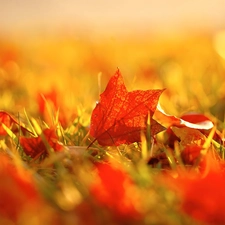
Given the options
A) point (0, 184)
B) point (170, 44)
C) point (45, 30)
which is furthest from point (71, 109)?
point (45, 30)

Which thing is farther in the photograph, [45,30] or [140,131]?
[45,30]

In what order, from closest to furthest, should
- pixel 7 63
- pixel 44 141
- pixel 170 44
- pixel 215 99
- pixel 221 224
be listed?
1. pixel 221 224
2. pixel 44 141
3. pixel 215 99
4. pixel 7 63
5. pixel 170 44

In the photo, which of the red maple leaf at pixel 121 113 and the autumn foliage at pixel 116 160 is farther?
the red maple leaf at pixel 121 113

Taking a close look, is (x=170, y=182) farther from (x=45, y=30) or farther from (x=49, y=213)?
(x=45, y=30)

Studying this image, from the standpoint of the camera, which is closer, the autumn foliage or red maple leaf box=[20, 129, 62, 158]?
the autumn foliage
